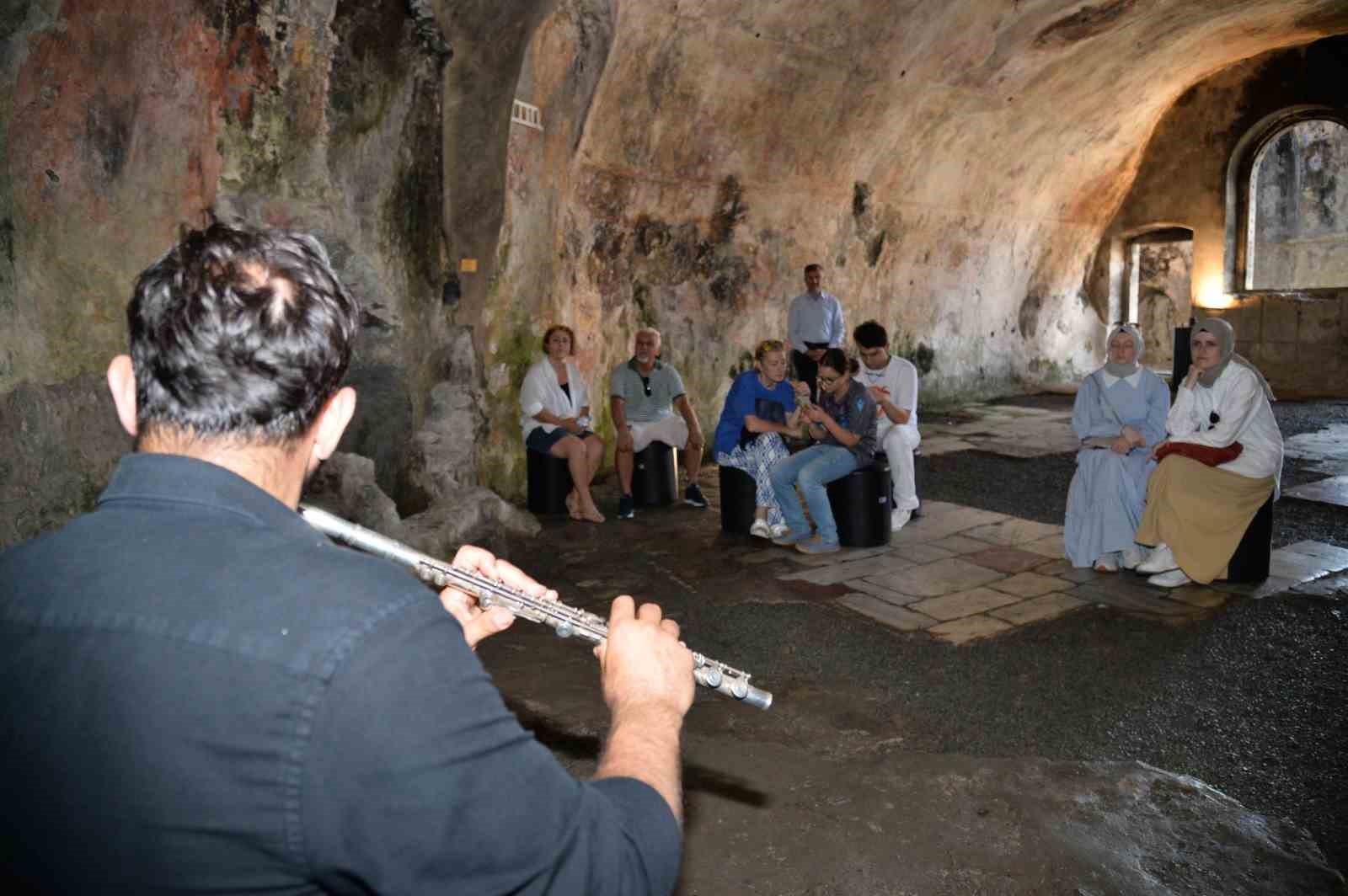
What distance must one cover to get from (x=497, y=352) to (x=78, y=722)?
7.08 metres

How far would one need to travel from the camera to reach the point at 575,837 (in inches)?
44.9

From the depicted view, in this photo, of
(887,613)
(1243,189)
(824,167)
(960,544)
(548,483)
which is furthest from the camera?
(1243,189)

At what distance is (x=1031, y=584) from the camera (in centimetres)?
588

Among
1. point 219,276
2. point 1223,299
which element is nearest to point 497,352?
point 219,276

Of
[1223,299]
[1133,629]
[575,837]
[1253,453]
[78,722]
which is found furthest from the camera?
[1223,299]

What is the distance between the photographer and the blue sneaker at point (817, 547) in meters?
6.63

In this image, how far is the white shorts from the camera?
8.01 m

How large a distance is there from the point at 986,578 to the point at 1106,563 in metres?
0.74

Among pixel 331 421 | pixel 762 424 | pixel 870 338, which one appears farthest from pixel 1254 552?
pixel 331 421

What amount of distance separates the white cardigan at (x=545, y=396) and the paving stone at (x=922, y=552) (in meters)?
2.64

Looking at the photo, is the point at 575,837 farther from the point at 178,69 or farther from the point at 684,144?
the point at 684,144

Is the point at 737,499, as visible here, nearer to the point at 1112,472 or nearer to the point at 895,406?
the point at 895,406

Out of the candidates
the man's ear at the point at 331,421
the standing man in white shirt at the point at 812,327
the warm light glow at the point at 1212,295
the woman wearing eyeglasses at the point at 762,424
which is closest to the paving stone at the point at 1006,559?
the woman wearing eyeglasses at the point at 762,424

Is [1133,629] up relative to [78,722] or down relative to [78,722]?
down
